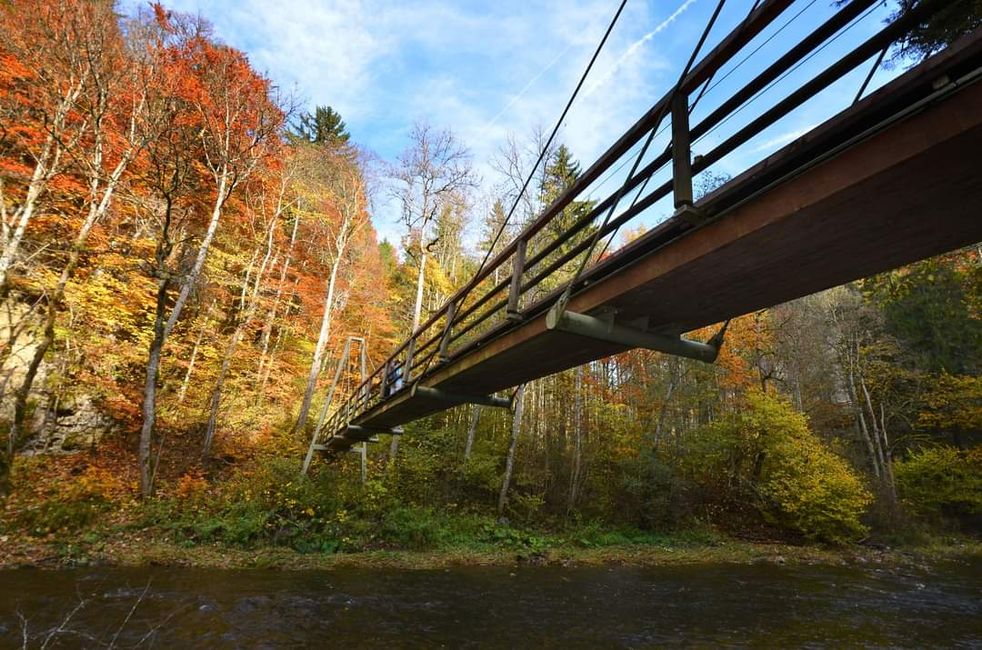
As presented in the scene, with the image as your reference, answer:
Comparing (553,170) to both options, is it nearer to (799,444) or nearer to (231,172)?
(231,172)

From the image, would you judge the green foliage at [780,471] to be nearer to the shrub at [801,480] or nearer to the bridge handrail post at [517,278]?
the shrub at [801,480]

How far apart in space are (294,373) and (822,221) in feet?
58.7

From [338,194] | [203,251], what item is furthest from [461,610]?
[338,194]

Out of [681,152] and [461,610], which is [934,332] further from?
[681,152]

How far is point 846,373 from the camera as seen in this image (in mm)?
20688

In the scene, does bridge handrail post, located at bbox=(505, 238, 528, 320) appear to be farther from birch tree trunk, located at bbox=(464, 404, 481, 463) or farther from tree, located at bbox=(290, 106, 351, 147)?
tree, located at bbox=(290, 106, 351, 147)

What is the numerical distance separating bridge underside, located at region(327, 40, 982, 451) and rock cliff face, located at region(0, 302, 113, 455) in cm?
1300

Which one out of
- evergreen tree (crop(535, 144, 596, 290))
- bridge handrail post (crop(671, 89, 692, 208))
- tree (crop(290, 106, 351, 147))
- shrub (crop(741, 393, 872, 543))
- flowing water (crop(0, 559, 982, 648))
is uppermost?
tree (crop(290, 106, 351, 147))

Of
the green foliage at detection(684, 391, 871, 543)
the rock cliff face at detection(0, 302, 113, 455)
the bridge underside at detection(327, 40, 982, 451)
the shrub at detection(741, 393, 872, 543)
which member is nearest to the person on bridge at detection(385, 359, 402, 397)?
the bridge underside at detection(327, 40, 982, 451)

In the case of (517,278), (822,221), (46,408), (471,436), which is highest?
(517,278)

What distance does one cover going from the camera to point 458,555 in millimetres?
10578

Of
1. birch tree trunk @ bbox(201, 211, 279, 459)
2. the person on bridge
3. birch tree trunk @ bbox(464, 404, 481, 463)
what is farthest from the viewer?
birch tree trunk @ bbox(464, 404, 481, 463)

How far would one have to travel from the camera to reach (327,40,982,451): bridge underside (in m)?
2.16

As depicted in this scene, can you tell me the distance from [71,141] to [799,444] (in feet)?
71.2
